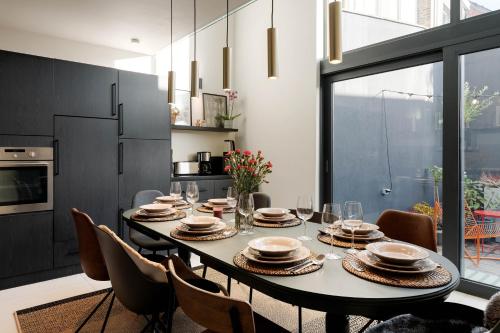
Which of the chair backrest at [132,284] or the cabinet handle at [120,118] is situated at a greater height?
the cabinet handle at [120,118]

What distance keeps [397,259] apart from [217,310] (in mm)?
681

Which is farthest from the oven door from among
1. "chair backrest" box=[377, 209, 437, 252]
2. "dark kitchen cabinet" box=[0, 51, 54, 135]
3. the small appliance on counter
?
"chair backrest" box=[377, 209, 437, 252]

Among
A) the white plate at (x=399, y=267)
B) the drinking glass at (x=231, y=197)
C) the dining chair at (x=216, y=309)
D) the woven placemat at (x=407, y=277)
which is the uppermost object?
the drinking glass at (x=231, y=197)

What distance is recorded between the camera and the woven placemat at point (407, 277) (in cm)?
115

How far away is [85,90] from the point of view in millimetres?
3406

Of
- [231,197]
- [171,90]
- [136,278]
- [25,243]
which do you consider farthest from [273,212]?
[25,243]

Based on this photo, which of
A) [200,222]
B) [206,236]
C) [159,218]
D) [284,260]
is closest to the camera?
[284,260]

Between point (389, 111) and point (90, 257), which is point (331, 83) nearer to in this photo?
point (389, 111)

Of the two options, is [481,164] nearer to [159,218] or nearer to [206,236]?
[206,236]

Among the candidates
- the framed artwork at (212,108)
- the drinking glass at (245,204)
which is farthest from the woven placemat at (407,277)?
the framed artwork at (212,108)

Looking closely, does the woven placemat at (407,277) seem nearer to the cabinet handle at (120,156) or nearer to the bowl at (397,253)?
the bowl at (397,253)

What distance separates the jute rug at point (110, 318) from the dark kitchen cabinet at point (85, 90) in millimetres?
Result: 1771

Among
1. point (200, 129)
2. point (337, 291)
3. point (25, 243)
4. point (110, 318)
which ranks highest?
point (200, 129)

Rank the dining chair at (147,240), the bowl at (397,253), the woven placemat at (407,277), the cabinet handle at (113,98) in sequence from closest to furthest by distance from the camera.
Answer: the woven placemat at (407,277) → the bowl at (397,253) → the dining chair at (147,240) → the cabinet handle at (113,98)
